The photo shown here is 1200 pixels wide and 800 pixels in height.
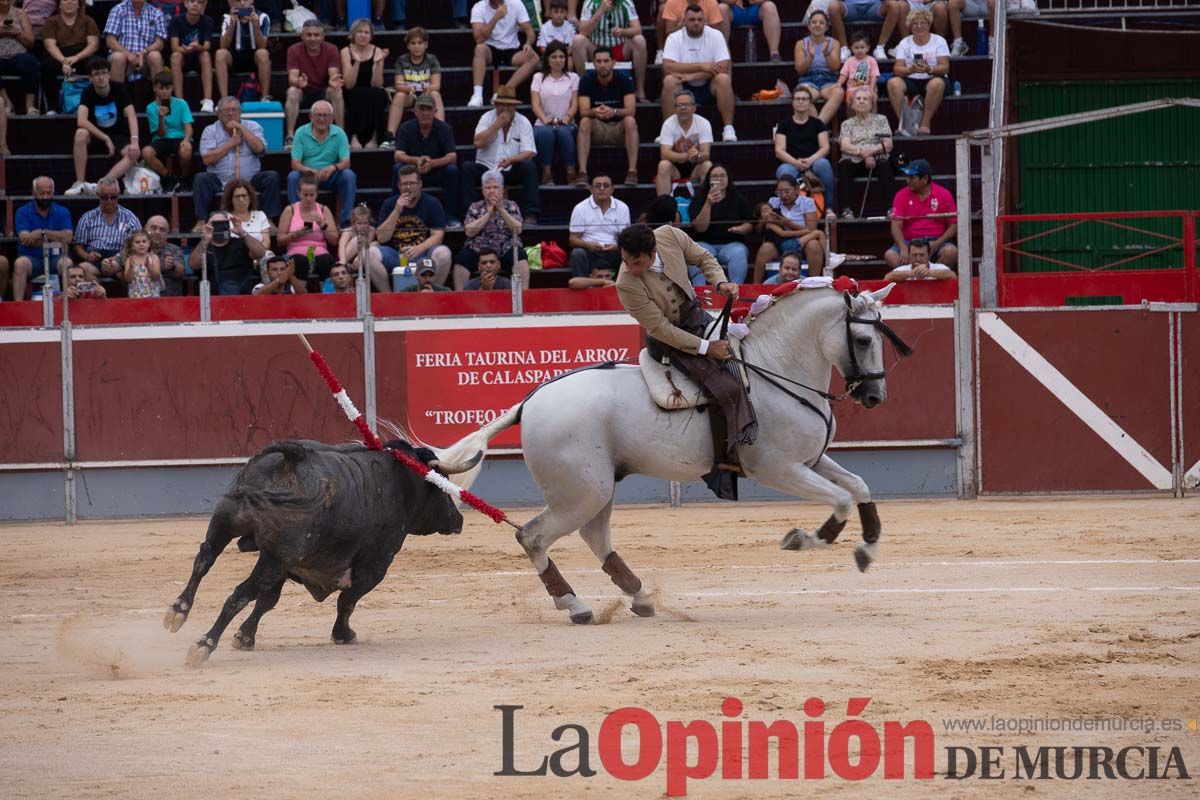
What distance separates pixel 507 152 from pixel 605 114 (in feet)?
4.23

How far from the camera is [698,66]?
64.6 ft

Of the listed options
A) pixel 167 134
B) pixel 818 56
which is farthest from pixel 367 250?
pixel 818 56

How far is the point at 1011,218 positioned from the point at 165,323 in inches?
314

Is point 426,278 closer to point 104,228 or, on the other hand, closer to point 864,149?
point 104,228

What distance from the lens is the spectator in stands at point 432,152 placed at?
60.8 feet

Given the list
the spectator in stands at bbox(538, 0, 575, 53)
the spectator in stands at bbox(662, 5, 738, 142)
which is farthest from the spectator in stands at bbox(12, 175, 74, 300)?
the spectator in stands at bbox(662, 5, 738, 142)

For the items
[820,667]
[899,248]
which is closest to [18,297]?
[899,248]

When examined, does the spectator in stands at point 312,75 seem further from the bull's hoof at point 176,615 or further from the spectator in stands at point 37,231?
the bull's hoof at point 176,615

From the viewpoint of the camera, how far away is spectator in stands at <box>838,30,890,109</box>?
62.6ft

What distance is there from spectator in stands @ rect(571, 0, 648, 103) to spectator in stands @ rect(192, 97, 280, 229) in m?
3.95

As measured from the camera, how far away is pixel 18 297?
17141 mm

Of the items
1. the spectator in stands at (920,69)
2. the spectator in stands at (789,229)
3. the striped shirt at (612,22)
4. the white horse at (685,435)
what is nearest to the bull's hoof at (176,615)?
the white horse at (685,435)

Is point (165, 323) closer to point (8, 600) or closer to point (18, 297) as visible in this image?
point (18, 297)

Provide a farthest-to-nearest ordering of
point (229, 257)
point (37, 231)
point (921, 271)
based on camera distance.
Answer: point (37, 231), point (229, 257), point (921, 271)
